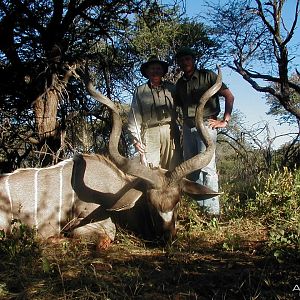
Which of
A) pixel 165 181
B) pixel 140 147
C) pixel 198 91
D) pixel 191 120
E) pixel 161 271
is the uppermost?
pixel 198 91

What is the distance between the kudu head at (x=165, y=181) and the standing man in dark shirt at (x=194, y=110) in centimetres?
26

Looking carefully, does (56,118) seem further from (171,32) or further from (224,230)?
(171,32)

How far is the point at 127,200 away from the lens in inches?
131

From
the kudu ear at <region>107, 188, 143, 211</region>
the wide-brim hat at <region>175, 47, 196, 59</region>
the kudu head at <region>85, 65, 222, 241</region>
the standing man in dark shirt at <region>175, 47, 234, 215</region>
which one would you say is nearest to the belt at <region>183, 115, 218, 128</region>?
the standing man in dark shirt at <region>175, 47, 234, 215</region>

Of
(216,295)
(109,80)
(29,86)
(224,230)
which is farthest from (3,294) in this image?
(109,80)

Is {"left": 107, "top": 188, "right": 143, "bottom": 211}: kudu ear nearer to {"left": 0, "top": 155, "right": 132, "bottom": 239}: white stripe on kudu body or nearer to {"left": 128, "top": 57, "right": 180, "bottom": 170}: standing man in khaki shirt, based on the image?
{"left": 0, "top": 155, "right": 132, "bottom": 239}: white stripe on kudu body

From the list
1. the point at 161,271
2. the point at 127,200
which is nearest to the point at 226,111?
the point at 127,200

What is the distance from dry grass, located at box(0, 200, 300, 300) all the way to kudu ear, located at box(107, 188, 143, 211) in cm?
24

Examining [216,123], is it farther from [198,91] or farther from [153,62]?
[153,62]

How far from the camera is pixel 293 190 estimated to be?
371 centimetres

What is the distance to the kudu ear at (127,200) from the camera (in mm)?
3280

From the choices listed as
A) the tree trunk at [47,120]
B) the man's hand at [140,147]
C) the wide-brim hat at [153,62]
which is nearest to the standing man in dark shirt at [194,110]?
the wide-brim hat at [153,62]

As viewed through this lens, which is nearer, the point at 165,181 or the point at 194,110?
the point at 165,181

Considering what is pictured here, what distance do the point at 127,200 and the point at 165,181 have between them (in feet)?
1.02
